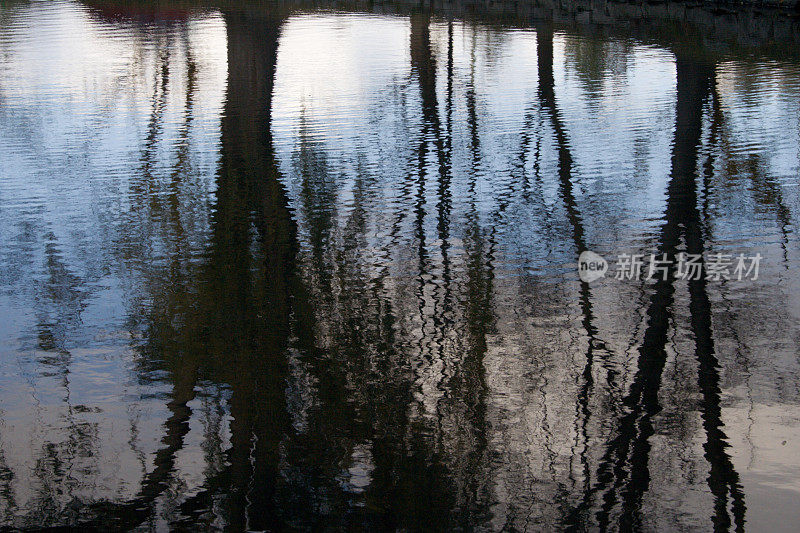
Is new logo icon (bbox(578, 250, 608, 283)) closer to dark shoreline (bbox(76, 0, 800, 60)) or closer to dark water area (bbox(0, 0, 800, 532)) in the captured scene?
dark water area (bbox(0, 0, 800, 532))

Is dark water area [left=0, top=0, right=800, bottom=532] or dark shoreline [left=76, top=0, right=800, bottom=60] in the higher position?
dark shoreline [left=76, top=0, right=800, bottom=60]

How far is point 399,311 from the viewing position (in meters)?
6.55

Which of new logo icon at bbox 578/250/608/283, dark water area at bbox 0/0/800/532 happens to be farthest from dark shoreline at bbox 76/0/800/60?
new logo icon at bbox 578/250/608/283

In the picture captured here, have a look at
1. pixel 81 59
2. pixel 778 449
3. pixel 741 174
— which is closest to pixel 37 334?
pixel 778 449

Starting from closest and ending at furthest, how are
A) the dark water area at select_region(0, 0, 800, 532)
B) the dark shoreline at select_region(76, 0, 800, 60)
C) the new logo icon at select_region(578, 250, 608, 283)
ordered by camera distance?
the dark water area at select_region(0, 0, 800, 532)
the new logo icon at select_region(578, 250, 608, 283)
the dark shoreline at select_region(76, 0, 800, 60)

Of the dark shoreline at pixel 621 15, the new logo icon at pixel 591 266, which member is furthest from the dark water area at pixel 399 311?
the dark shoreline at pixel 621 15

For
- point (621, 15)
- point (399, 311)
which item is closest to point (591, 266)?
point (399, 311)

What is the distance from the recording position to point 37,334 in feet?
20.8

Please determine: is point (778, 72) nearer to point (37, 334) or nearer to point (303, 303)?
point (303, 303)

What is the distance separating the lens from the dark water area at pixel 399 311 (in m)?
4.41

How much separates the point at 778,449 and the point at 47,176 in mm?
8647

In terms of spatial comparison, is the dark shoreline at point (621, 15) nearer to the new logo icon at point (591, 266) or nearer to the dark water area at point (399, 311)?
the dark water area at point (399, 311)

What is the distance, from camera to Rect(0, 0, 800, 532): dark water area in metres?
4.41

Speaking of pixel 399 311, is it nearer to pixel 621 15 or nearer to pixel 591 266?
pixel 591 266
